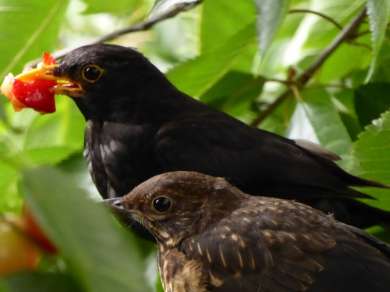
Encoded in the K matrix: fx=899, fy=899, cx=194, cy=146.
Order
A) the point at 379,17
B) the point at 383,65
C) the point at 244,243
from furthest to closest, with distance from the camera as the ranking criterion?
1. the point at 383,65
2. the point at 244,243
3. the point at 379,17

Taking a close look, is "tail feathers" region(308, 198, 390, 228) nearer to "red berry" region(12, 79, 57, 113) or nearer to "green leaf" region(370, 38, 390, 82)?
"green leaf" region(370, 38, 390, 82)

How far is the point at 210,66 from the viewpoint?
3.46m

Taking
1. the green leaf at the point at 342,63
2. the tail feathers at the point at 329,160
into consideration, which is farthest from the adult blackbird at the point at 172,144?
the green leaf at the point at 342,63

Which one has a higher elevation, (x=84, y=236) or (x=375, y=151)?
(x=84, y=236)

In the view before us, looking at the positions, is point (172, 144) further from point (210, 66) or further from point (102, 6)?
point (102, 6)

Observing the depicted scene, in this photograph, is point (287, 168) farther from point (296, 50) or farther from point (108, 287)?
point (108, 287)

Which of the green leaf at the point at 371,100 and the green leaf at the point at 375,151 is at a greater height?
the green leaf at the point at 375,151

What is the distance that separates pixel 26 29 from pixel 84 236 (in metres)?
2.58

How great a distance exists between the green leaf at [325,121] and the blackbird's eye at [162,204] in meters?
0.70

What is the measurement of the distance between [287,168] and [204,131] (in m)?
0.35

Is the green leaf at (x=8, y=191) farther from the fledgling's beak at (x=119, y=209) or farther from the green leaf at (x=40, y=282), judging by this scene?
the green leaf at (x=40, y=282)

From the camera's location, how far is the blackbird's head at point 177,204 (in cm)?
290

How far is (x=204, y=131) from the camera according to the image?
11.2 ft

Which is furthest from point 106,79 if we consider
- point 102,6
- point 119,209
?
point 119,209
